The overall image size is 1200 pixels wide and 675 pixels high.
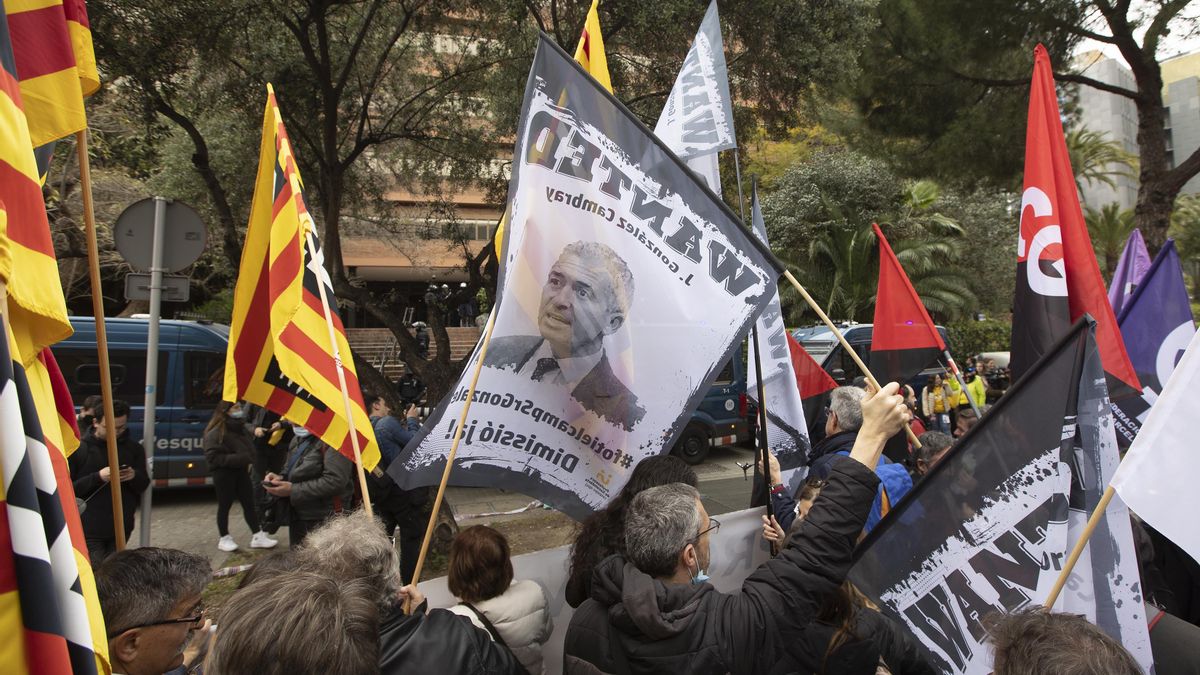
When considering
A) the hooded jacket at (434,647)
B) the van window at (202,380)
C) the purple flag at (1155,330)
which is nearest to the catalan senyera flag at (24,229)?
the hooded jacket at (434,647)

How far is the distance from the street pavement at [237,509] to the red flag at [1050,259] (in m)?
5.26

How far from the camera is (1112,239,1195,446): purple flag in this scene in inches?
142

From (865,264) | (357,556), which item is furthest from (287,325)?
(865,264)

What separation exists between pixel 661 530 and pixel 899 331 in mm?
3582

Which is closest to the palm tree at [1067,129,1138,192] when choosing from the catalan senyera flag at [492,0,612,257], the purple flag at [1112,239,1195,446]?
the purple flag at [1112,239,1195,446]

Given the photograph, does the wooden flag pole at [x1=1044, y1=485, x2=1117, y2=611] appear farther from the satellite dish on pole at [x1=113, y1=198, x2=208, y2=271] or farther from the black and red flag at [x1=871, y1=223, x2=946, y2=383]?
the satellite dish on pole at [x1=113, y1=198, x2=208, y2=271]

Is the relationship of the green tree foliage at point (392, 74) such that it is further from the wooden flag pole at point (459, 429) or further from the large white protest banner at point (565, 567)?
the wooden flag pole at point (459, 429)

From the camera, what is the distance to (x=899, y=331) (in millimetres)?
4926

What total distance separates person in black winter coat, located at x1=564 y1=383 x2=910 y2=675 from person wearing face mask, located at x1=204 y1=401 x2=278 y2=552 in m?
5.58

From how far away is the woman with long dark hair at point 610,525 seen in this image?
2473 mm

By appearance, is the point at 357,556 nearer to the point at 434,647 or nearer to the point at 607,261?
the point at 434,647

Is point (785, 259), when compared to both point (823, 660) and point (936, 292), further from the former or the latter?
point (823, 660)

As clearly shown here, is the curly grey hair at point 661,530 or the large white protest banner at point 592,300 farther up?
the large white protest banner at point 592,300

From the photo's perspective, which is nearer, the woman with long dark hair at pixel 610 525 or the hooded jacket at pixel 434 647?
the hooded jacket at pixel 434 647
